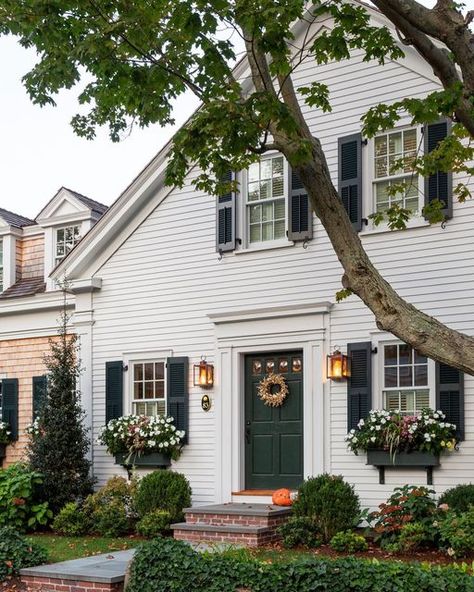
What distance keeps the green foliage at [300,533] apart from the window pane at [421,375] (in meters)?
2.33

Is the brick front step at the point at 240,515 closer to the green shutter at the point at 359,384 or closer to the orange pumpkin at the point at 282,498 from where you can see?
the orange pumpkin at the point at 282,498

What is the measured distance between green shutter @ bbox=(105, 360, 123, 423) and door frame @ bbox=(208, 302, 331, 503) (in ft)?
6.24

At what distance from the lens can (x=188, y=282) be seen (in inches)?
568

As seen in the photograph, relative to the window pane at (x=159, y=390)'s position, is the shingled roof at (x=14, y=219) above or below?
above

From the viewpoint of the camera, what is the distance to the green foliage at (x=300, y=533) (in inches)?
447

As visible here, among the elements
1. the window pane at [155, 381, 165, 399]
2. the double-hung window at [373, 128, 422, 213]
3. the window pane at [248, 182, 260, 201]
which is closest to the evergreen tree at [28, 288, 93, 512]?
→ the window pane at [155, 381, 165, 399]

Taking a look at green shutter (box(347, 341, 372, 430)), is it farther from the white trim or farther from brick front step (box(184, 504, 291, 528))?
the white trim

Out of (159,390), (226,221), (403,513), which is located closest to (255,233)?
(226,221)

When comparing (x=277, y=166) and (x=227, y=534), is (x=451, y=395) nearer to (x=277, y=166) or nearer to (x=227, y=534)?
(x=227, y=534)

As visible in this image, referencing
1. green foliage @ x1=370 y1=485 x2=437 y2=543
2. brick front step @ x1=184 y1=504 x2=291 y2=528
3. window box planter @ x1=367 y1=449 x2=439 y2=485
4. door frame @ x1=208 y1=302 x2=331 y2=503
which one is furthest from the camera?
door frame @ x1=208 y1=302 x2=331 y2=503

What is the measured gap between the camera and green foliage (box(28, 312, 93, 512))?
1418 centimetres

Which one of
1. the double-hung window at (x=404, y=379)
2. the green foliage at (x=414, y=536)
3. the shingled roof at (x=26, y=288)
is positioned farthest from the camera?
the shingled roof at (x=26, y=288)

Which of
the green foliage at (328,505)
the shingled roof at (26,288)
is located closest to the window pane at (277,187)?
the green foliage at (328,505)

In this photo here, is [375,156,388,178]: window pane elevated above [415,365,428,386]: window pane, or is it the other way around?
[375,156,388,178]: window pane
